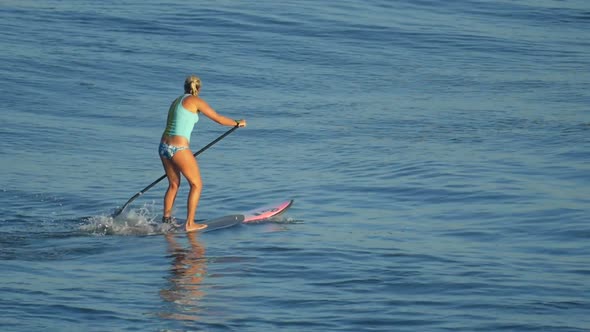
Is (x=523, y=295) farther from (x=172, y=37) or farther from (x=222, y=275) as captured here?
(x=172, y=37)

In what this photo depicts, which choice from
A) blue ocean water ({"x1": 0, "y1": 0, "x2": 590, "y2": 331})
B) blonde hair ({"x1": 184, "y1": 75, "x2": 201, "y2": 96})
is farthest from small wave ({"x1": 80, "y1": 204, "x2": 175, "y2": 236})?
blonde hair ({"x1": 184, "y1": 75, "x2": 201, "y2": 96})

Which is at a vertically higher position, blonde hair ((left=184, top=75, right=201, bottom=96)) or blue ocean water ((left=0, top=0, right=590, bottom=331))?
blonde hair ((left=184, top=75, right=201, bottom=96))

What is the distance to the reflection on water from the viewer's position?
8.53m

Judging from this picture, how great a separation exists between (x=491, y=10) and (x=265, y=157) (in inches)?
711

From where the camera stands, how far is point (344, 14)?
3134 centimetres

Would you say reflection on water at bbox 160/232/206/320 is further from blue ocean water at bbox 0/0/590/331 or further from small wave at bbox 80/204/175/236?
small wave at bbox 80/204/175/236

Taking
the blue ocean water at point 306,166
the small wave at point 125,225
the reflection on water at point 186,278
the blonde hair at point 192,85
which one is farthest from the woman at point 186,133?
the blue ocean water at point 306,166

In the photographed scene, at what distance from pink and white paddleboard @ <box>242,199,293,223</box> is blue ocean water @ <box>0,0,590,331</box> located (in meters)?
0.15

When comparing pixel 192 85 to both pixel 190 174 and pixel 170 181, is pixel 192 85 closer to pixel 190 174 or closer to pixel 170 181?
pixel 190 174

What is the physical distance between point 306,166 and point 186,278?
6.61 meters

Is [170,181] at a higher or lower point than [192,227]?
higher

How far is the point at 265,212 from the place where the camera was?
12.4 m

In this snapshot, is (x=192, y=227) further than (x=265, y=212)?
No

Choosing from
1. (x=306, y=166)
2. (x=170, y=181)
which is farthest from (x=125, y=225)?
(x=306, y=166)
